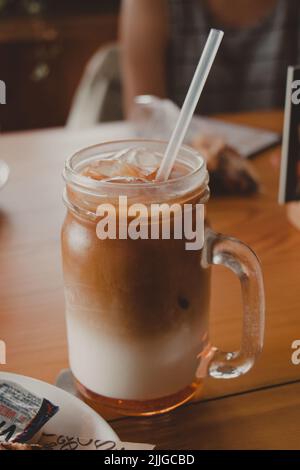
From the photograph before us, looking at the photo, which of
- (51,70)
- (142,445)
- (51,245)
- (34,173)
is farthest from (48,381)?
(51,70)

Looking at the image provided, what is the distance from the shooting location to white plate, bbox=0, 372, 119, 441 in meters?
0.52

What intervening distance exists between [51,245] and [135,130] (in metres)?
0.48

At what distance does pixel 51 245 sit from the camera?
2.92 ft

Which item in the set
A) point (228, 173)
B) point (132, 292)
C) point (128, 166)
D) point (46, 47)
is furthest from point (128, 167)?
point (46, 47)

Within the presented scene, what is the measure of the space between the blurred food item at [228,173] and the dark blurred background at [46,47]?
2.01 meters

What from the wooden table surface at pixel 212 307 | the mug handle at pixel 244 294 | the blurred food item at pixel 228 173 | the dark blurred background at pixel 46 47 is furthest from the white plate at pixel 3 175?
the dark blurred background at pixel 46 47

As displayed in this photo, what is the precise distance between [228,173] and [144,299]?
527 millimetres

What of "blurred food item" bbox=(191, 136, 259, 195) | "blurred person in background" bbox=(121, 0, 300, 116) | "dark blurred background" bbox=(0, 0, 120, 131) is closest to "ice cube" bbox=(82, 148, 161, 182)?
"blurred food item" bbox=(191, 136, 259, 195)

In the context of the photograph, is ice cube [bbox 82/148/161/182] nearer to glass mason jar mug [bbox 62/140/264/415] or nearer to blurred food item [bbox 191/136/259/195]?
glass mason jar mug [bbox 62/140/264/415]

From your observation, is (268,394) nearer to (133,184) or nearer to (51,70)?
(133,184)

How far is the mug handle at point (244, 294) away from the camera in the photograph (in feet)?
1.83

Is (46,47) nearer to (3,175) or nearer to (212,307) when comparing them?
(3,175)

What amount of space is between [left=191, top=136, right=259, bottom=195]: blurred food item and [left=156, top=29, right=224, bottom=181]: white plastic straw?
18.4 inches
